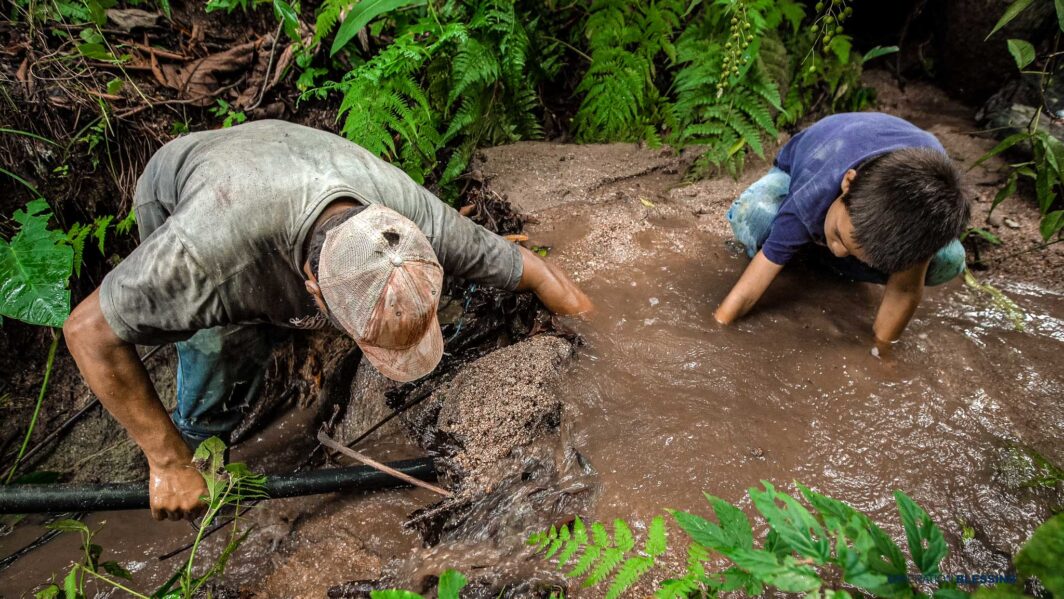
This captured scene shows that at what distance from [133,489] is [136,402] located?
1.35 ft

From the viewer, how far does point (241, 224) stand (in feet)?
5.93

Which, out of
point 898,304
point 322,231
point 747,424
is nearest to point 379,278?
point 322,231

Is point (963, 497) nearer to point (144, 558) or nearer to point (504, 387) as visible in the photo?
point (504, 387)

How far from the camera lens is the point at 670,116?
11.5 ft

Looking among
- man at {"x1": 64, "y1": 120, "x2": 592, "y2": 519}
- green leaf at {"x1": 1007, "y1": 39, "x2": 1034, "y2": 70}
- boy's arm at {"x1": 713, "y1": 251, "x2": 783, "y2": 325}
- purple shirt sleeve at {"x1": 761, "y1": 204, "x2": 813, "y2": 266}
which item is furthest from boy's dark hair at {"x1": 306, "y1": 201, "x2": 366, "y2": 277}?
green leaf at {"x1": 1007, "y1": 39, "x2": 1034, "y2": 70}

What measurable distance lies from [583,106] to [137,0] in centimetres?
265

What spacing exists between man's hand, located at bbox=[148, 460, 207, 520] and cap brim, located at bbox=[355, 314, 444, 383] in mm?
896

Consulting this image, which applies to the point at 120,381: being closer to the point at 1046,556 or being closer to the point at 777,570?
the point at 777,570

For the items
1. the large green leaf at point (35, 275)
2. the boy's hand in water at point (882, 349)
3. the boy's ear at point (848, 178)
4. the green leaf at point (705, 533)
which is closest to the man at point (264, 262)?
the large green leaf at point (35, 275)

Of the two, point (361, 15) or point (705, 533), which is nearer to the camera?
point (705, 533)

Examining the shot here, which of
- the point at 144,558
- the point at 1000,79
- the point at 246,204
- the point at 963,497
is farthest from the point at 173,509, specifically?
the point at 1000,79

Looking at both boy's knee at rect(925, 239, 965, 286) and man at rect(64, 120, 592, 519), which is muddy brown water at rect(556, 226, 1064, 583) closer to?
boy's knee at rect(925, 239, 965, 286)

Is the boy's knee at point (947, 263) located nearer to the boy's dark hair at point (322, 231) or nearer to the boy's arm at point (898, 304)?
the boy's arm at point (898, 304)

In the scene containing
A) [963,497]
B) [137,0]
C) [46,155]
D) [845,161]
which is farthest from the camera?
[137,0]
